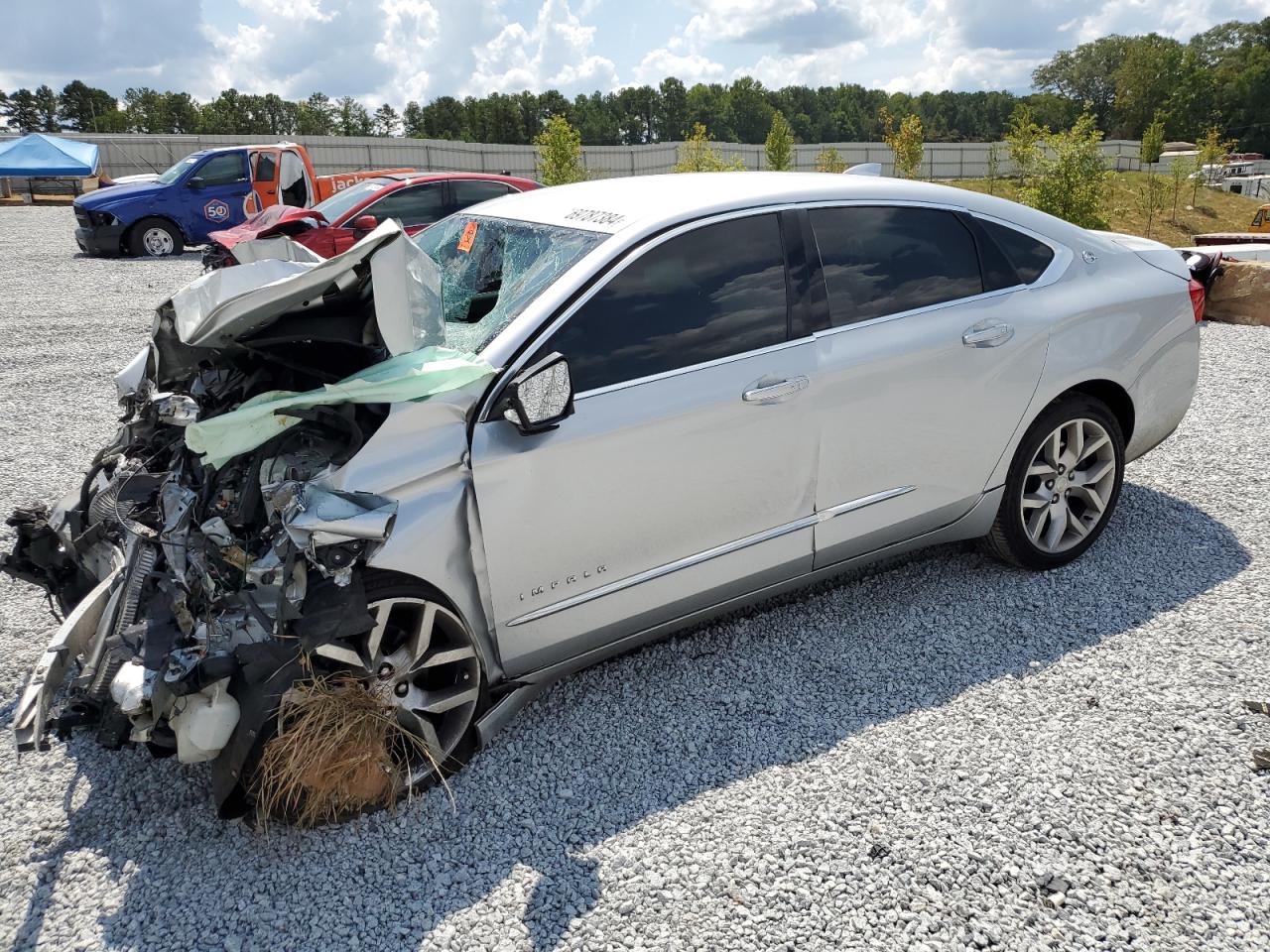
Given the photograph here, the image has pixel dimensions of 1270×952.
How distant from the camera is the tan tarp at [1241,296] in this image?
9.38m

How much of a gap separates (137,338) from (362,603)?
29.5 ft

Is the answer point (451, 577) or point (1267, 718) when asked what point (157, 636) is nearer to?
point (451, 577)

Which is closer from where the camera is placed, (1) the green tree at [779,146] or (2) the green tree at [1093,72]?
(1) the green tree at [779,146]

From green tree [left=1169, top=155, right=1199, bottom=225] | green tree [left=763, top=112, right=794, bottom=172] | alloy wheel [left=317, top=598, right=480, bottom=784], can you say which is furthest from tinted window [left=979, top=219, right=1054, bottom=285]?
green tree [left=763, top=112, right=794, bottom=172]

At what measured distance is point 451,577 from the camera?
288 centimetres

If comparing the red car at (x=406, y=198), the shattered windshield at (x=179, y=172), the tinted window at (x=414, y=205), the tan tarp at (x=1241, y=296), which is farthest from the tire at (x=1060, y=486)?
the shattered windshield at (x=179, y=172)

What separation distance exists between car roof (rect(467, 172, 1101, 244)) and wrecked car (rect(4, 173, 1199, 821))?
0.06 ft

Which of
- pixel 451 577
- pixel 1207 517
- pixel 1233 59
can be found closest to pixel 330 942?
pixel 451 577

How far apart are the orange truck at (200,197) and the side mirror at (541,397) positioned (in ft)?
48.1

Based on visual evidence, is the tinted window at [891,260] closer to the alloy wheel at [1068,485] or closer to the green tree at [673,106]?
the alloy wheel at [1068,485]

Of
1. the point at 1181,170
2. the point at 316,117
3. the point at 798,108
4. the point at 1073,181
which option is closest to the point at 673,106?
the point at 798,108

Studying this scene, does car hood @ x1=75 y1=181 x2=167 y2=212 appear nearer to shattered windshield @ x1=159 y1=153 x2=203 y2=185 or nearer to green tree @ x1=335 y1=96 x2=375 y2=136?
shattered windshield @ x1=159 y1=153 x2=203 y2=185

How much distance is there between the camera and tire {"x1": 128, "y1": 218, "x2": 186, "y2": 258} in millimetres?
16125

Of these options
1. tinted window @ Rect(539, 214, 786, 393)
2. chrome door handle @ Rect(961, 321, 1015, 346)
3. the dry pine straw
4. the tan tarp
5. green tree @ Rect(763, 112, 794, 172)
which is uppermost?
green tree @ Rect(763, 112, 794, 172)
